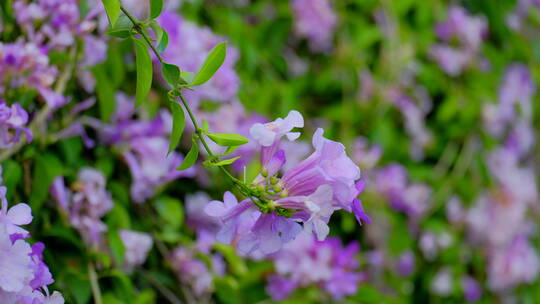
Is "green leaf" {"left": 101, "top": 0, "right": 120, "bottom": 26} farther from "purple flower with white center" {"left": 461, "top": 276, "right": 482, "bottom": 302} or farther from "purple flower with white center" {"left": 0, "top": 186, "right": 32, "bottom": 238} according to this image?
"purple flower with white center" {"left": 461, "top": 276, "right": 482, "bottom": 302}

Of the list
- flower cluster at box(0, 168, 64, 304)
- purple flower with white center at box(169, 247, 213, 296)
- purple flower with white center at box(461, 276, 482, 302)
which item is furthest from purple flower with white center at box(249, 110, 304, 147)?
purple flower with white center at box(461, 276, 482, 302)

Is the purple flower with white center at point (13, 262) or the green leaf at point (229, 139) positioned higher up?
the green leaf at point (229, 139)

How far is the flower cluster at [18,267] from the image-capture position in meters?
0.55

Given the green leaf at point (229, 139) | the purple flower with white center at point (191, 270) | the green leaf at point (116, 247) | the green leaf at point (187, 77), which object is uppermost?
the green leaf at point (187, 77)

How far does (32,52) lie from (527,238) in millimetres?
1440

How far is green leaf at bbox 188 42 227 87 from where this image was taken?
0.63 metres

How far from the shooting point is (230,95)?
3.78 ft

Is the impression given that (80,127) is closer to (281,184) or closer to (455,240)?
(281,184)

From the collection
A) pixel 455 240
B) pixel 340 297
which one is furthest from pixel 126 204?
pixel 455 240

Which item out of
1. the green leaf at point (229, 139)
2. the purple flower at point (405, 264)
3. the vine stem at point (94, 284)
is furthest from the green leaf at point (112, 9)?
the purple flower at point (405, 264)

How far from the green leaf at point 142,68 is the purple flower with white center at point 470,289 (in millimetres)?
1155

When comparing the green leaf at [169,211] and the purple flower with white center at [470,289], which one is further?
the purple flower with white center at [470,289]

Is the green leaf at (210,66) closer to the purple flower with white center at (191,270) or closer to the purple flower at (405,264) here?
the purple flower with white center at (191,270)

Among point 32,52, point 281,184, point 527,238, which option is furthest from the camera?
point 527,238
